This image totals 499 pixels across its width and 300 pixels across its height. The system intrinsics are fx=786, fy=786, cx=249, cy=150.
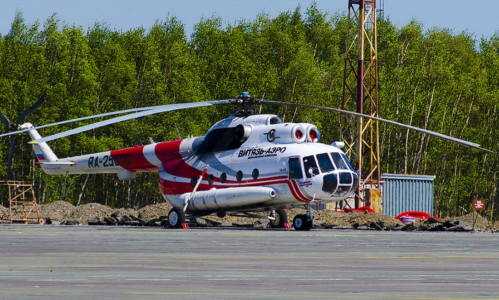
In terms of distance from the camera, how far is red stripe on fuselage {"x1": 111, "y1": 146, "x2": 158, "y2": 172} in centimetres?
2848

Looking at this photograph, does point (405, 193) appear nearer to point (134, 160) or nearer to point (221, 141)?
point (134, 160)

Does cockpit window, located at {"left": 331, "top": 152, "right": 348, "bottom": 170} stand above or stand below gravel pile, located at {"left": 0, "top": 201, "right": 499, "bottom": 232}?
above

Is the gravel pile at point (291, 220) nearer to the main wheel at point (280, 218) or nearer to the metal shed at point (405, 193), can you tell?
the main wheel at point (280, 218)

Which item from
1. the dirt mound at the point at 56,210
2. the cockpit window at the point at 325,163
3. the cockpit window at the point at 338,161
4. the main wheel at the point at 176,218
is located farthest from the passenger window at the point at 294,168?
the dirt mound at the point at 56,210

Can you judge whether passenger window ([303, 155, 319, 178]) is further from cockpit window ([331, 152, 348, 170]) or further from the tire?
the tire

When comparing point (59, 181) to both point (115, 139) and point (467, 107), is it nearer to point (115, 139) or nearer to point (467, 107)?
point (115, 139)

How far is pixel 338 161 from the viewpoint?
24.3 metres

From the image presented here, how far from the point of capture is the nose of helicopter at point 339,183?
23.8m

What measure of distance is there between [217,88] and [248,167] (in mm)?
36840

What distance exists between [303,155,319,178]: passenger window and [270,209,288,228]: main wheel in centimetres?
300

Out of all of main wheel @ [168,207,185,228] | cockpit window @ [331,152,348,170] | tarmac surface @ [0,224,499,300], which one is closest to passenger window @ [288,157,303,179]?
cockpit window @ [331,152,348,170]

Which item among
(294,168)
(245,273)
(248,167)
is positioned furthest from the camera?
(248,167)

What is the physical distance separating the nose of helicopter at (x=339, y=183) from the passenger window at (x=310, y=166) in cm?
41

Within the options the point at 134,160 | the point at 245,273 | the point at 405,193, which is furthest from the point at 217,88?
the point at 245,273
